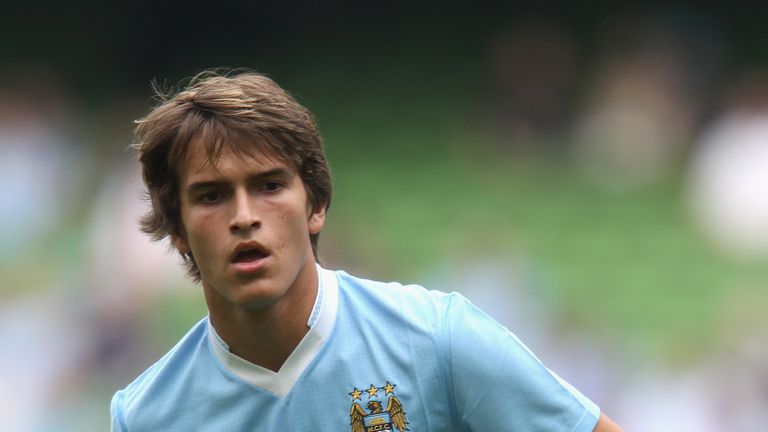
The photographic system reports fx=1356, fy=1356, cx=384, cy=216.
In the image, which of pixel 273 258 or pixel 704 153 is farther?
pixel 704 153

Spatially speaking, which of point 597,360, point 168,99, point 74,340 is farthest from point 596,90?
point 168,99

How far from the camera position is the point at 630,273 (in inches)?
448

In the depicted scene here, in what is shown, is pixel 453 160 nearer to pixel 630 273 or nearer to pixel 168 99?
pixel 630 273

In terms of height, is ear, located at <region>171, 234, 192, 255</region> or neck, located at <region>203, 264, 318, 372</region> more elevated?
ear, located at <region>171, 234, 192, 255</region>

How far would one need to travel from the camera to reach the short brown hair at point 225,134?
137 inches

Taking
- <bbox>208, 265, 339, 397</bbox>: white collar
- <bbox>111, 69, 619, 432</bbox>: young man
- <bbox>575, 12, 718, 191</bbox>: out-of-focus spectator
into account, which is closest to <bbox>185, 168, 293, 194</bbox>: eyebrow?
<bbox>111, 69, 619, 432</bbox>: young man

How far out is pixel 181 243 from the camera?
146 inches

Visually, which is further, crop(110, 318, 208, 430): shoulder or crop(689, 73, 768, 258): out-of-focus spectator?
crop(689, 73, 768, 258): out-of-focus spectator

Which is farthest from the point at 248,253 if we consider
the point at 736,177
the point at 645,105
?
the point at 645,105

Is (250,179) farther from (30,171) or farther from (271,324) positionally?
(30,171)

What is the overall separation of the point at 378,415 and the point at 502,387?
0.33 metres

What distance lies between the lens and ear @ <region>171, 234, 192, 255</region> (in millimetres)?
3709

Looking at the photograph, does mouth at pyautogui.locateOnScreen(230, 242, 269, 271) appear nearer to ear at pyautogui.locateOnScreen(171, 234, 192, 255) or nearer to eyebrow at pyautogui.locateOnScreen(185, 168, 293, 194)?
eyebrow at pyautogui.locateOnScreen(185, 168, 293, 194)

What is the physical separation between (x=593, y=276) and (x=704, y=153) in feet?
4.67
